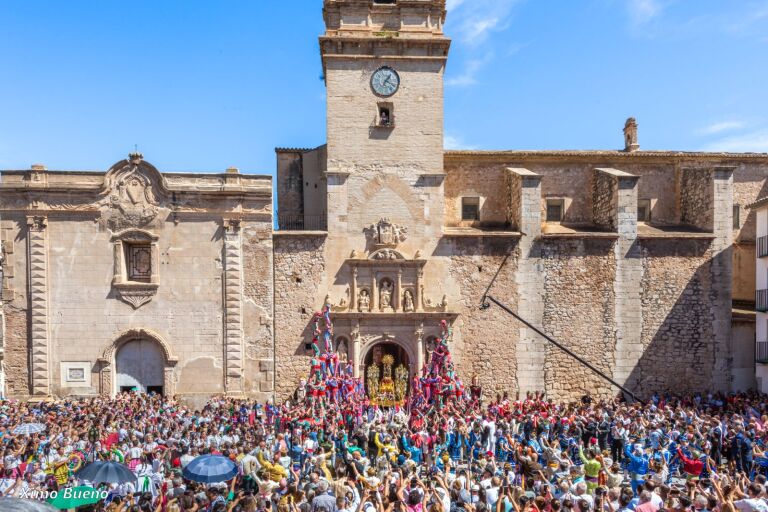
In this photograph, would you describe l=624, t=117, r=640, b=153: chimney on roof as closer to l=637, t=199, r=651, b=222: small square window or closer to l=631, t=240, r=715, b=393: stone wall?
l=637, t=199, r=651, b=222: small square window

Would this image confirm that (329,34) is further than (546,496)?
Yes

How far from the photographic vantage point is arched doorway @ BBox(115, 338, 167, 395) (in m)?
23.9

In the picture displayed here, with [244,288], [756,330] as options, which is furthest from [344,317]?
[756,330]

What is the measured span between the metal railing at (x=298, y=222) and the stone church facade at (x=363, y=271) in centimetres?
67

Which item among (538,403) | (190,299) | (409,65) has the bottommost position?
(538,403)

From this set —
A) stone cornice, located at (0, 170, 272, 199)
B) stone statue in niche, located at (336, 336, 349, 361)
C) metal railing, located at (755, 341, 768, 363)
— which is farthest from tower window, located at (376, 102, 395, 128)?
metal railing, located at (755, 341, 768, 363)

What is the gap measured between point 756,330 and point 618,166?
9205 millimetres

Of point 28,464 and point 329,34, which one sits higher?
point 329,34

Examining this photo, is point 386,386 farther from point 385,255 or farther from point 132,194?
point 132,194

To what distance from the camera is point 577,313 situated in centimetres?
2539

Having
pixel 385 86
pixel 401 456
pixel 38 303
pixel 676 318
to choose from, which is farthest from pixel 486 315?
pixel 38 303

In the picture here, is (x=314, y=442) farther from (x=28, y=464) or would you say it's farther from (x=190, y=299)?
(x=190, y=299)

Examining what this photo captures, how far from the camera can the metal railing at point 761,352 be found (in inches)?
975

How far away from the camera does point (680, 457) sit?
14070 millimetres
